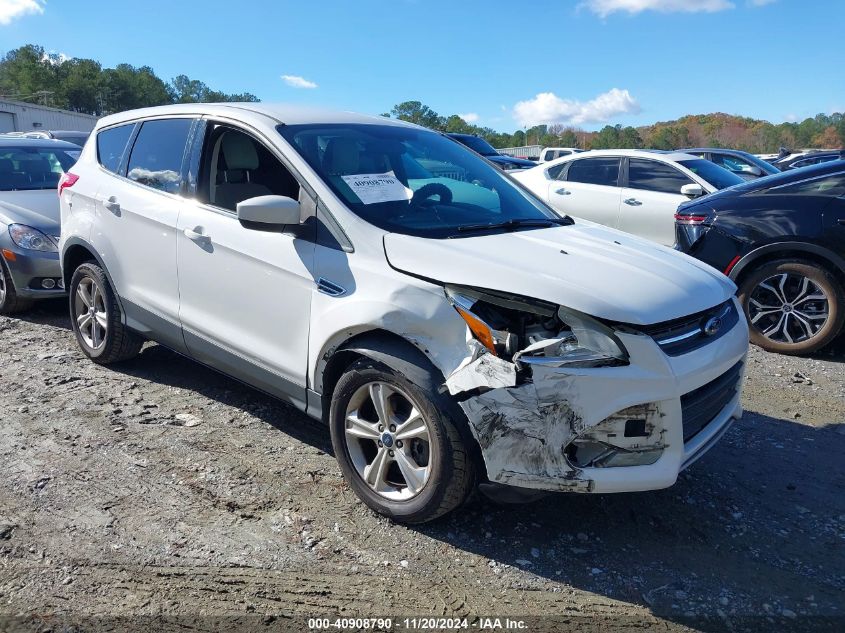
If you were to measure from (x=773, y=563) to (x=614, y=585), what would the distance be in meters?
0.73

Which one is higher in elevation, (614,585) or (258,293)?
(258,293)

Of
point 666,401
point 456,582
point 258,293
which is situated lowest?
point 456,582

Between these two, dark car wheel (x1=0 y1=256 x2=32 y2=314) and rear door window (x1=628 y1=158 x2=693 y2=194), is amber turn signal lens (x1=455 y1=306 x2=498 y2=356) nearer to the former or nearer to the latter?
dark car wheel (x1=0 y1=256 x2=32 y2=314)

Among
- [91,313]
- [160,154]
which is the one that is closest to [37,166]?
[91,313]

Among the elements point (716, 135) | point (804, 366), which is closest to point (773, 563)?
point (804, 366)

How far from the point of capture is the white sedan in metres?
8.66

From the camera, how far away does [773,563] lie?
298cm

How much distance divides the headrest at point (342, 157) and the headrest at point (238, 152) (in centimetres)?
45

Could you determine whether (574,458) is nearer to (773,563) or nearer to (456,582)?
(456,582)

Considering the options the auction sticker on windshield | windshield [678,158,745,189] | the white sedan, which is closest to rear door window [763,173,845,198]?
the white sedan

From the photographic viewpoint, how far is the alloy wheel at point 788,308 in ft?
18.4

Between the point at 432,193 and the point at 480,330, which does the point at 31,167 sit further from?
the point at 480,330

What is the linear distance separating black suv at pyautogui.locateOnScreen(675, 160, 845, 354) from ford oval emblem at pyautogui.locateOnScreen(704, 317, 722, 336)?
2979 mm

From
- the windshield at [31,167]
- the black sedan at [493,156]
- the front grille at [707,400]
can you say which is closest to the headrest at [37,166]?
the windshield at [31,167]
